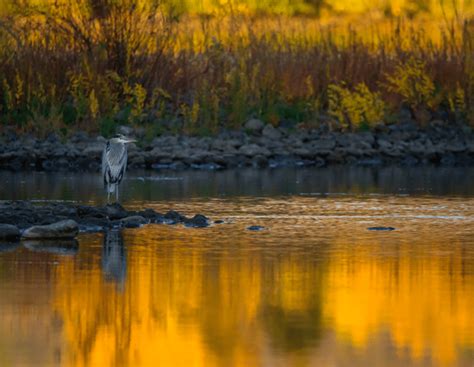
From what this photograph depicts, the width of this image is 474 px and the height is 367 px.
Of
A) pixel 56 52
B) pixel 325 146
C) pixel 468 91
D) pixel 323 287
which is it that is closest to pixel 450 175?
pixel 325 146

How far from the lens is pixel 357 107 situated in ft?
98.6

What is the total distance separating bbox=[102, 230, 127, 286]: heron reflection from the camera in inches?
503

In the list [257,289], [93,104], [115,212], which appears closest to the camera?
[257,289]

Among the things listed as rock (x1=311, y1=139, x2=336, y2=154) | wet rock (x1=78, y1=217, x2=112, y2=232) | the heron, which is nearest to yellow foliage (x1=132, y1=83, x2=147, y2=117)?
rock (x1=311, y1=139, x2=336, y2=154)

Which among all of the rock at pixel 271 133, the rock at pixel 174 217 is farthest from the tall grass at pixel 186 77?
the rock at pixel 174 217

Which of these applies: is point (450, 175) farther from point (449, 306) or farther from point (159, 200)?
point (449, 306)

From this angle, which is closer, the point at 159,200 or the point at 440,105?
the point at 159,200

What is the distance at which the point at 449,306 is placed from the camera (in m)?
11.2

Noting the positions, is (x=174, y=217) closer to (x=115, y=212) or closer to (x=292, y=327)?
(x=115, y=212)

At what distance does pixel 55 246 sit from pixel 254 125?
15.1 meters

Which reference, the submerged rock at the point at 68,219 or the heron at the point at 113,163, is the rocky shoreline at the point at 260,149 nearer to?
the heron at the point at 113,163

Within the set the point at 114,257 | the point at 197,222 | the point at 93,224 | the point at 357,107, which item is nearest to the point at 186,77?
the point at 357,107

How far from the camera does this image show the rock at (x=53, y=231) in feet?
49.9

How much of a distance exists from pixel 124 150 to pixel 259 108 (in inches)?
460
